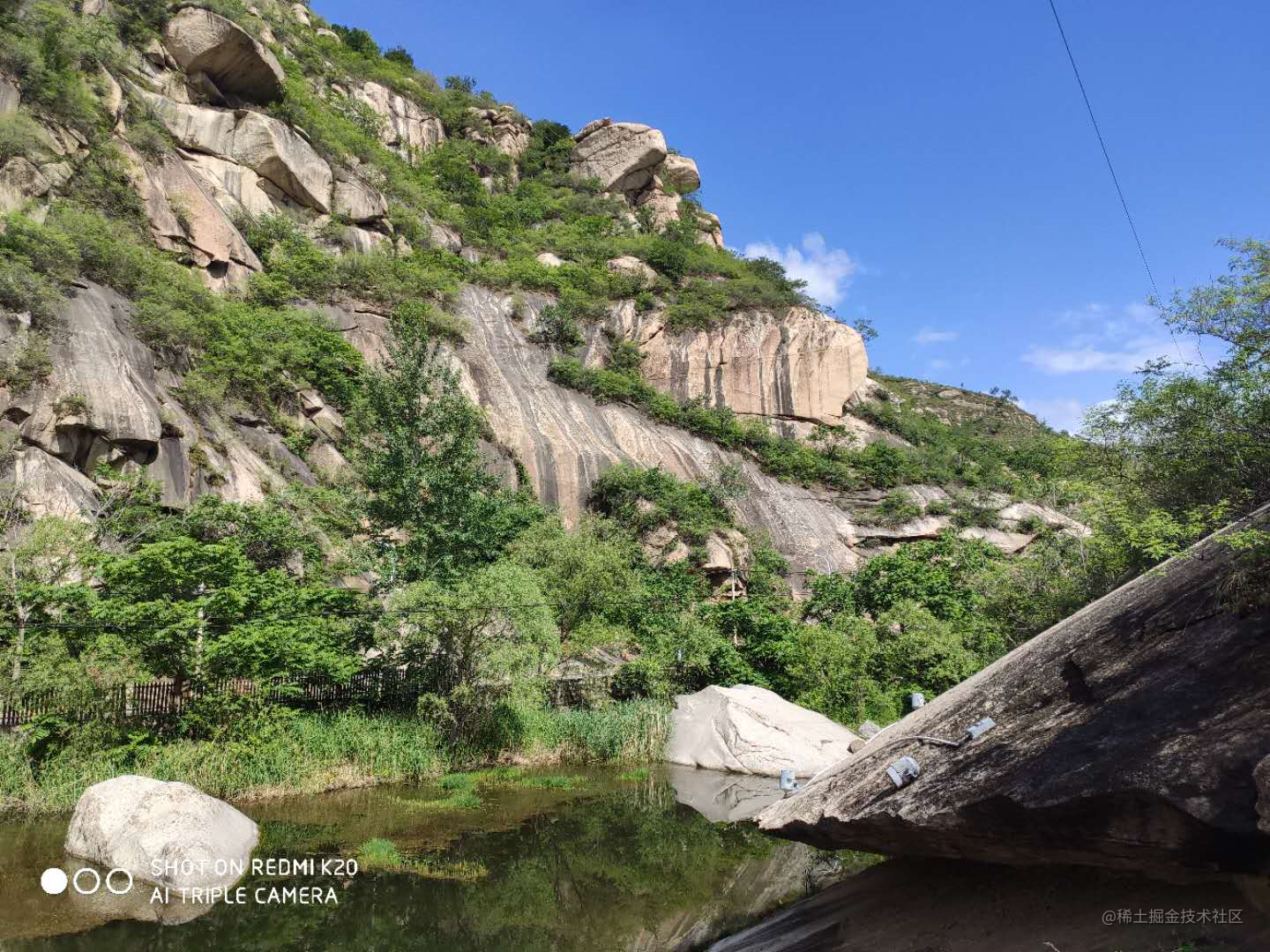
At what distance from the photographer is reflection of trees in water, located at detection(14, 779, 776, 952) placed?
22.9 ft

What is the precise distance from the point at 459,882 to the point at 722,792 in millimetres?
7563

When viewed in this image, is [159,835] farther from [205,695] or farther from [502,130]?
[502,130]

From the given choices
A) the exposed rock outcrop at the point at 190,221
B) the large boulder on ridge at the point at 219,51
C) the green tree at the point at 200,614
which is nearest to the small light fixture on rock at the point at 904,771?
the green tree at the point at 200,614

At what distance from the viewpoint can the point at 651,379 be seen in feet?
136

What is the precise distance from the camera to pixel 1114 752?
381 cm

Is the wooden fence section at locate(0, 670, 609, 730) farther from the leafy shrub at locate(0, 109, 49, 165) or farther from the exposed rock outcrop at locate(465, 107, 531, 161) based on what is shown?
the exposed rock outcrop at locate(465, 107, 531, 161)

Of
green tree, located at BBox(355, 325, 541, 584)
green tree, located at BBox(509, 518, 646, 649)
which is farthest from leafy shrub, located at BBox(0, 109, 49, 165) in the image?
green tree, located at BBox(509, 518, 646, 649)

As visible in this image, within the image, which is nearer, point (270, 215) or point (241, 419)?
point (241, 419)

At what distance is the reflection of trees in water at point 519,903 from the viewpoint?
696cm

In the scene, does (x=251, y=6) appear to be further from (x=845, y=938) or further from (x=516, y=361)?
(x=845, y=938)

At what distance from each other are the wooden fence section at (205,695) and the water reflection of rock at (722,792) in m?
6.16

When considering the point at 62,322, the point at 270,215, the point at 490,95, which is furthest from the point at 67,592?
the point at 490,95

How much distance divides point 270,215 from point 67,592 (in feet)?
85.0

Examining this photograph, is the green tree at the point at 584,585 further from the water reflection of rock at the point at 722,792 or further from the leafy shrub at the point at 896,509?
the leafy shrub at the point at 896,509
